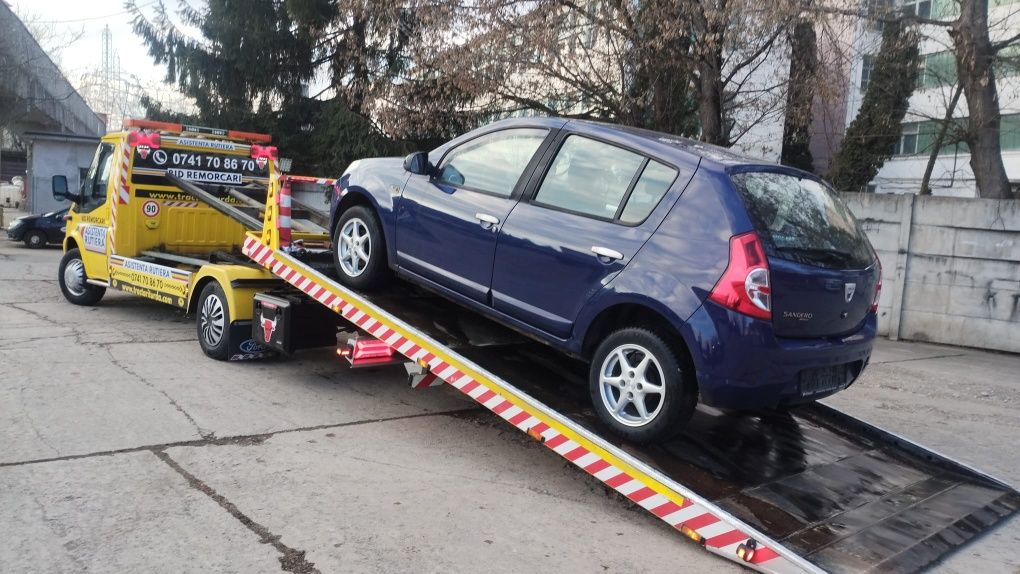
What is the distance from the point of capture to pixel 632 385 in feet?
14.6

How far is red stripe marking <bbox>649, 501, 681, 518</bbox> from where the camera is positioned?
159 inches

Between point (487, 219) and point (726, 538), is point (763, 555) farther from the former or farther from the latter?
point (487, 219)

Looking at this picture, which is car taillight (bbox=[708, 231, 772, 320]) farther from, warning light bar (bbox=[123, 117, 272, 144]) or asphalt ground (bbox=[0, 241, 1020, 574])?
warning light bar (bbox=[123, 117, 272, 144])

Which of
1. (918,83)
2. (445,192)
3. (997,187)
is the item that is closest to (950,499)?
(445,192)

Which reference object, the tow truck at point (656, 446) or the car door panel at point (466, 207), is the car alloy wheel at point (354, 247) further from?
the car door panel at point (466, 207)

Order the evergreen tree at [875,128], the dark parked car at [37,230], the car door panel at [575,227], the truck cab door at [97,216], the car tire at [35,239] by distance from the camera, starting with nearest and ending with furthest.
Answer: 1. the car door panel at [575,227]
2. the truck cab door at [97,216]
3. the dark parked car at [37,230]
4. the car tire at [35,239]
5. the evergreen tree at [875,128]

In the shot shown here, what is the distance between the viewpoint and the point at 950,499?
184 inches

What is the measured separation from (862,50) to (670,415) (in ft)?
37.6

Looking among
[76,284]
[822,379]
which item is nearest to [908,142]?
[76,284]

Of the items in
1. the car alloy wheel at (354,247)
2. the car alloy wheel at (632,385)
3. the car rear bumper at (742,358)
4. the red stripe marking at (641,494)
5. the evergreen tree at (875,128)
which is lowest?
Result: the red stripe marking at (641,494)

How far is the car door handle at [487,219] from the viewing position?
5153 mm

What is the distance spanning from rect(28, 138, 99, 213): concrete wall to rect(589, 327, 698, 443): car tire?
85.6ft

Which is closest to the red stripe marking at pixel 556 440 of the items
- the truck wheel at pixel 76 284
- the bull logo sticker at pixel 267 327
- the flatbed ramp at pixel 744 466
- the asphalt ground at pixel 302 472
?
the flatbed ramp at pixel 744 466

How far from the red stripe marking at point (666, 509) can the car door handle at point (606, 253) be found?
1343 millimetres
